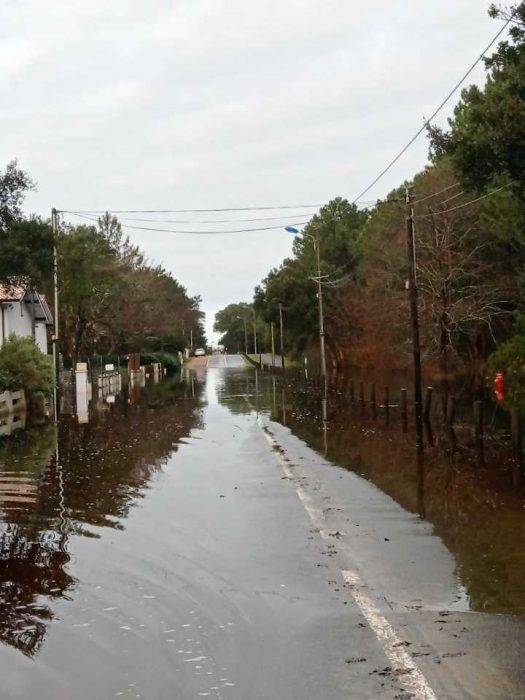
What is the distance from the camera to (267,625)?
6258 mm

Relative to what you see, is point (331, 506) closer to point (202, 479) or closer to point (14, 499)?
point (202, 479)

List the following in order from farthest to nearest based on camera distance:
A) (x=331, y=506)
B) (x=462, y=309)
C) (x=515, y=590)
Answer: (x=462, y=309) → (x=331, y=506) → (x=515, y=590)

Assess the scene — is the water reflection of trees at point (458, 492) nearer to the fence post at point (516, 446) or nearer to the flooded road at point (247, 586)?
the flooded road at point (247, 586)

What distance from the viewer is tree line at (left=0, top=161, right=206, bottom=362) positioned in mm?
21625

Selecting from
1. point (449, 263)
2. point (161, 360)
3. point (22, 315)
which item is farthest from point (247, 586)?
point (161, 360)

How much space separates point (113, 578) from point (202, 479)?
630 cm

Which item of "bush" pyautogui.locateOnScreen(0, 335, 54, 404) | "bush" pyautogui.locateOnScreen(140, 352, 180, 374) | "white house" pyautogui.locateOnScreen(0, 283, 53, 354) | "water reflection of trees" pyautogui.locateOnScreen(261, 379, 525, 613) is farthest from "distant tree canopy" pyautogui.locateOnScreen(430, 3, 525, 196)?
"bush" pyautogui.locateOnScreen(140, 352, 180, 374)

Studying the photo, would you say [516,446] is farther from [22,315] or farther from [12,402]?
[22,315]

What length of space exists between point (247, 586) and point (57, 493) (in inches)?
228

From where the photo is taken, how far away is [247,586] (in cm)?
740

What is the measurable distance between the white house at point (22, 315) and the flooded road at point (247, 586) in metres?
26.4

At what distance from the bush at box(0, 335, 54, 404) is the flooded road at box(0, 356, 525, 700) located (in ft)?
46.6

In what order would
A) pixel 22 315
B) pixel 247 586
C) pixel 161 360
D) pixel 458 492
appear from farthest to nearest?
pixel 161 360
pixel 22 315
pixel 458 492
pixel 247 586

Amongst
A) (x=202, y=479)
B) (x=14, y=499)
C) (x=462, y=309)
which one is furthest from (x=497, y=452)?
(x=462, y=309)
